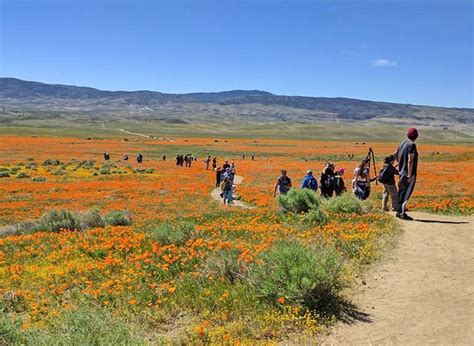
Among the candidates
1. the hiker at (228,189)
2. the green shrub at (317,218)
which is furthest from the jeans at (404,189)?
the hiker at (228,189)

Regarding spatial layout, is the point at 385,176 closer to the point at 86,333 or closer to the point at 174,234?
the point at 174,234

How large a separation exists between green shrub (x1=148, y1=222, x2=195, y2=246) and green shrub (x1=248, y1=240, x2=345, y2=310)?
3.86 m

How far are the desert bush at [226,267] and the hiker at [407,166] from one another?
617 centimetres

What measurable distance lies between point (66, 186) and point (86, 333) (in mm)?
34599

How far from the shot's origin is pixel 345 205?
45.3ft

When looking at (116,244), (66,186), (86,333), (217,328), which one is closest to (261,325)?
(217,328)

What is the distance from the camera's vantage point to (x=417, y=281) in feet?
25.8

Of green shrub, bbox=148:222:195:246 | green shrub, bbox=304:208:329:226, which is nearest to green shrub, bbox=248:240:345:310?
green shrub, bbox=148:222:195:246

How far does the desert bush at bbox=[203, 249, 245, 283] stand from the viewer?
25.8ft

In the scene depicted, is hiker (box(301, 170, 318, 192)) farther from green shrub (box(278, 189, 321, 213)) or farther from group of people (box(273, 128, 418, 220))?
green shrub (box(278, 189, 321, 213))

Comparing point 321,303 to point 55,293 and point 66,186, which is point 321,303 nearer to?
point 55,293

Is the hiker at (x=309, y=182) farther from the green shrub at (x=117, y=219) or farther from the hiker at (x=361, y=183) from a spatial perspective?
the green shrub at (x=117, y=219)

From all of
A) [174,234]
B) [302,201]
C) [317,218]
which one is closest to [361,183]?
[302,201]

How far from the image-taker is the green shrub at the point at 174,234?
1090 centimetres
